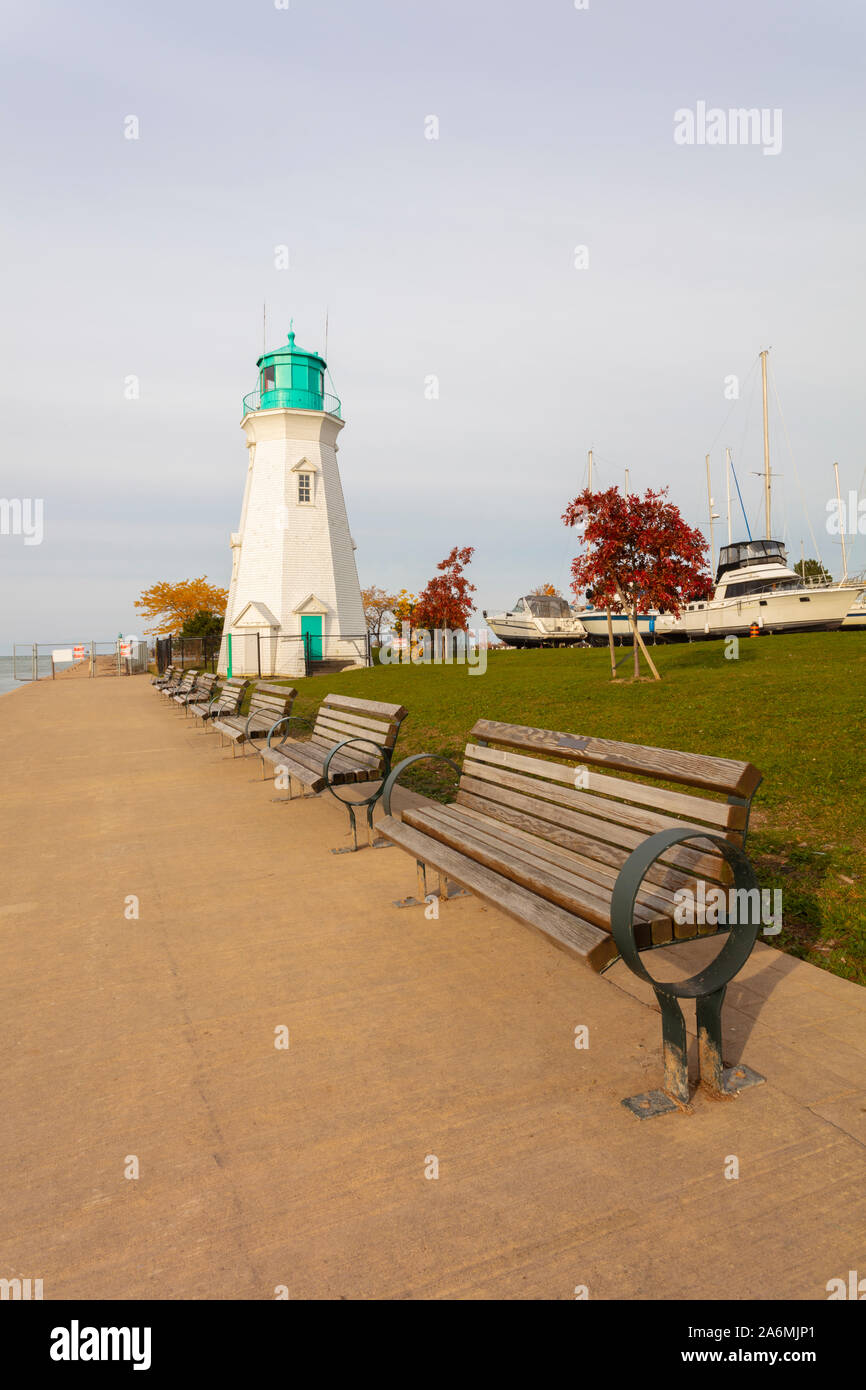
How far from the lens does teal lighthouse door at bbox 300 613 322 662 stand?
103 feet

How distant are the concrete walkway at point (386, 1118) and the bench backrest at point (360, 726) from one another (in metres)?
1.64

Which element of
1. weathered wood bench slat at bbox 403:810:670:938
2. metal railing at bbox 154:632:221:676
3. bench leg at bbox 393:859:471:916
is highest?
metal railing at bbox 154:632:221:676

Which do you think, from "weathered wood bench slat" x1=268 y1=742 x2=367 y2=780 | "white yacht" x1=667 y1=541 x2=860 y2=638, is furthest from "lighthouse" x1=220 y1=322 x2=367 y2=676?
"weathered wood bench slat" x1=268 y1=742 x2=367 y2=780

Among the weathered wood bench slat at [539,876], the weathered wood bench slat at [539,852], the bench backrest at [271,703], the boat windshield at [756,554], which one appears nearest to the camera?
the weathered wood bench slat at [539,876]

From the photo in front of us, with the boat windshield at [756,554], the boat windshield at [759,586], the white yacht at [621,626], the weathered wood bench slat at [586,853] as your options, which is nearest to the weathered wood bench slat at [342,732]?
the weathered wood bench slat at [586,853]

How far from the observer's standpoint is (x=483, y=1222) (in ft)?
7.22

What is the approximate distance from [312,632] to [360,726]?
25119 mm

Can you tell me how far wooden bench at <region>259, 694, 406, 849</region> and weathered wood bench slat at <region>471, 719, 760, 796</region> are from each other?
1.65 meters

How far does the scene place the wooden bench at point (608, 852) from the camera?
2.77 metres

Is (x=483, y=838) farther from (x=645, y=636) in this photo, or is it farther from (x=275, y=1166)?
(x=645, y=636)

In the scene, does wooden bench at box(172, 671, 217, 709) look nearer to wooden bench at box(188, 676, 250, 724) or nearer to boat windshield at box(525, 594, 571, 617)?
wooden bench at box(188, 676, 250, 724)

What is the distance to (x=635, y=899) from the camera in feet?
8.86

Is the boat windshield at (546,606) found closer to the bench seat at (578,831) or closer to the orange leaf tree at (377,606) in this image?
the orange leaf tree at (377,606)
